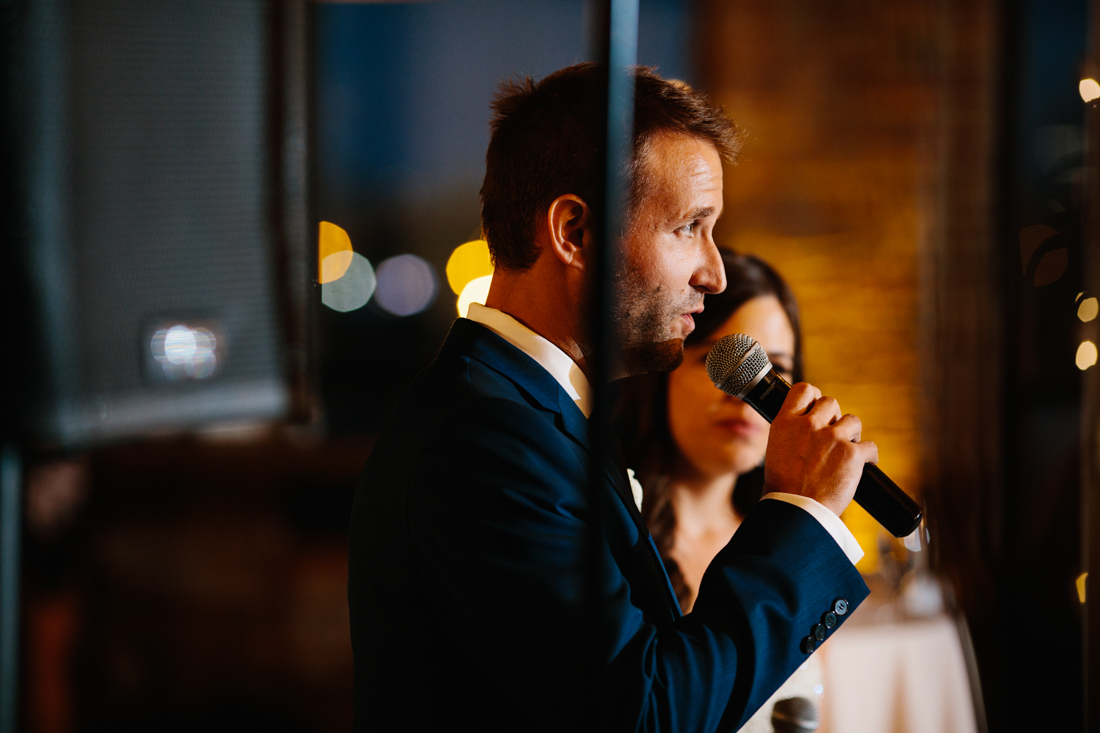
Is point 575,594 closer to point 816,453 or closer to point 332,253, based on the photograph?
point 816,453

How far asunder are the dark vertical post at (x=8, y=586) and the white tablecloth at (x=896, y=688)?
1.01 meters

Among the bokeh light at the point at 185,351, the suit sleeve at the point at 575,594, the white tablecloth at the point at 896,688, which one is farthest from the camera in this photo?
the bokeh light at the point at 185,351

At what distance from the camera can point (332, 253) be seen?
975 mm

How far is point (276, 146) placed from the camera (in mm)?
1303

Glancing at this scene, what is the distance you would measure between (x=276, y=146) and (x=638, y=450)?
857 millimetres

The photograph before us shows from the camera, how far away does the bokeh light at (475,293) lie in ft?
2.48

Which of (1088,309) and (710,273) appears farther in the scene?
(1088,309)

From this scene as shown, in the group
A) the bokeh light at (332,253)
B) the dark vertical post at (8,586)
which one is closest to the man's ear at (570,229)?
the bokeh light at (332,253)

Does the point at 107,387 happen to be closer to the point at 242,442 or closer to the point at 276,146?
the point at 276,146

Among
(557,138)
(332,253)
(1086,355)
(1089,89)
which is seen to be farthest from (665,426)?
(1089,89)

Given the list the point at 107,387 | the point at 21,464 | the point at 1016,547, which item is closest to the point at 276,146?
the point at 107,387

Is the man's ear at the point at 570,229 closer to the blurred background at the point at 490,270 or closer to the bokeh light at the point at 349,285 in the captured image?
the blurred background at the point at 490,270

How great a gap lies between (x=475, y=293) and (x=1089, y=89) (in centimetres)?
82

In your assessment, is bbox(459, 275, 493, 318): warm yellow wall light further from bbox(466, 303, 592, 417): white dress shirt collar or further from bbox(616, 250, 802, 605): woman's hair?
bbox(616, 250, 802, 605): woman's hair
